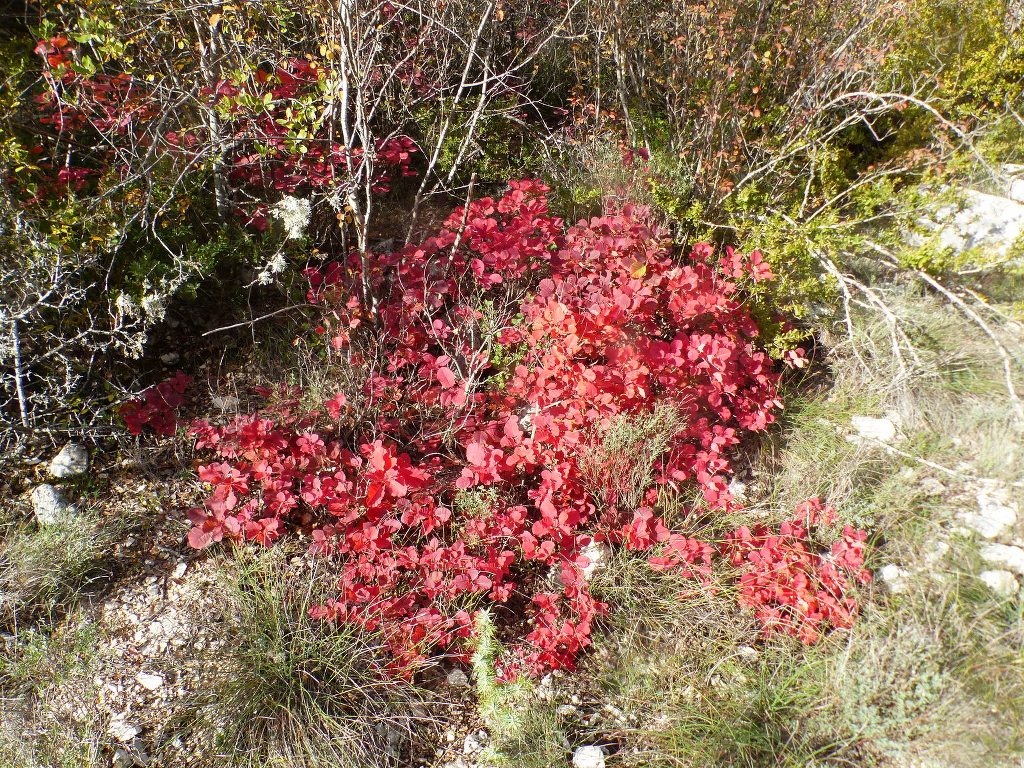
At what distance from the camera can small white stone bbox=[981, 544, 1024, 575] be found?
91.4 inches

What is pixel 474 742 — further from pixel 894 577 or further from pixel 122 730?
pixel 894 577

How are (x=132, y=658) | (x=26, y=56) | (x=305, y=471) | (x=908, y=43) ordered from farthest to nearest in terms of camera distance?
1. (x=908, y=43)
2. (x=26, y=56)
3. (x=305, y=471)
4. (x=132, y=658)

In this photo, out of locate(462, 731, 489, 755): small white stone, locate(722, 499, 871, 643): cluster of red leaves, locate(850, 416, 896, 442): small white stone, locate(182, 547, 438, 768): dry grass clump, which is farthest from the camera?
locate(850, 416, 896, 442): small white stone

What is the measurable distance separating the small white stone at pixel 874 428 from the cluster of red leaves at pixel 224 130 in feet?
8.23

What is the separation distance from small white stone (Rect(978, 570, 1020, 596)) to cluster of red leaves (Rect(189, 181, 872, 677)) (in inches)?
22.1

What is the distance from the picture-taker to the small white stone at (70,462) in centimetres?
258

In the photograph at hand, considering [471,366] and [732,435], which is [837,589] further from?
[471,366]

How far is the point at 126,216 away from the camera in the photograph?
8.80 ft

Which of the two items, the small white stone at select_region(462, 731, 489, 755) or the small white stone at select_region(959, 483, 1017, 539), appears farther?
the small white stone at select_region(959, 483, 1017, 539)

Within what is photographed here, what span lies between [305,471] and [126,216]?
1341mm

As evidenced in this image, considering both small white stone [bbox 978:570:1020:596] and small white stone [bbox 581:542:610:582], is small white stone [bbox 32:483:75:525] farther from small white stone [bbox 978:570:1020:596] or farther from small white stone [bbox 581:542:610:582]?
small white stone [bbox 978:570:1020:596]

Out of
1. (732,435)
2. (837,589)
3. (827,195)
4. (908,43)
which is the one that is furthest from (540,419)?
(908,43)

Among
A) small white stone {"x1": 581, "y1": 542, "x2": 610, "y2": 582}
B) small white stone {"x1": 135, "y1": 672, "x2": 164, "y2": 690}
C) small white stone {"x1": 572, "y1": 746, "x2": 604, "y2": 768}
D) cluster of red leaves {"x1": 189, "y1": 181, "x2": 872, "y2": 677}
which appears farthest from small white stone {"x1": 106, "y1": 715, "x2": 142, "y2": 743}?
small white stone {"x1": 581, "y1": 542, "x2": 610, "y2": 582}

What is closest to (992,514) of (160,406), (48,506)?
(160,406)
